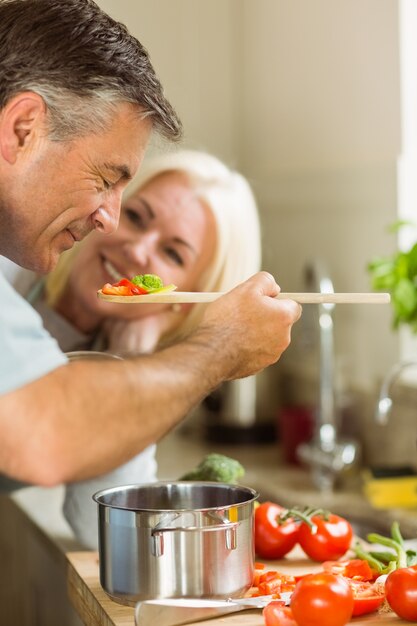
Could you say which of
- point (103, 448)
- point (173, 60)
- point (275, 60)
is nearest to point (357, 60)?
point (275, 60)

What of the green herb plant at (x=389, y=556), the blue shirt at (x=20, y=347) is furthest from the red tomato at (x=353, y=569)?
the blue shirt at (x=20, y=347)

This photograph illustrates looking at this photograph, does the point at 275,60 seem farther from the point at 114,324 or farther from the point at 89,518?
the point at 89,518

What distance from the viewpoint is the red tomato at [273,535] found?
150 cm

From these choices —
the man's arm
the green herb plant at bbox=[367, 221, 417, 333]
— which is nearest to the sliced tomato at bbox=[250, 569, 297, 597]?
the man's arm

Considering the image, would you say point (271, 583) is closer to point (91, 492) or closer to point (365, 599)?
point (365, 599)

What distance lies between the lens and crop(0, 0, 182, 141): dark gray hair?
49.6 inches

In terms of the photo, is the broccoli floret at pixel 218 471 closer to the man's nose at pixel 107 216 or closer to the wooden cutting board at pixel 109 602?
the wooden cutting board at pixel 109 602

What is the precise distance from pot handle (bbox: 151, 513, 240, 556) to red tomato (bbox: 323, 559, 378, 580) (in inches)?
7.8

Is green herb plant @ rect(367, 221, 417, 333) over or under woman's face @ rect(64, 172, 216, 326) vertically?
under

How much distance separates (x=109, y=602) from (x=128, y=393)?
31 cm

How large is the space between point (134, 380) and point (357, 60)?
1.82 meters

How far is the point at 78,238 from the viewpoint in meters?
1.41

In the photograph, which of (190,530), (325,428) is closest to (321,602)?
(190,530)

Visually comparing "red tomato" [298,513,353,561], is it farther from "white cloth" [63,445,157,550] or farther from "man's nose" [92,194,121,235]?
"man's nose" [92,194,121,235]
